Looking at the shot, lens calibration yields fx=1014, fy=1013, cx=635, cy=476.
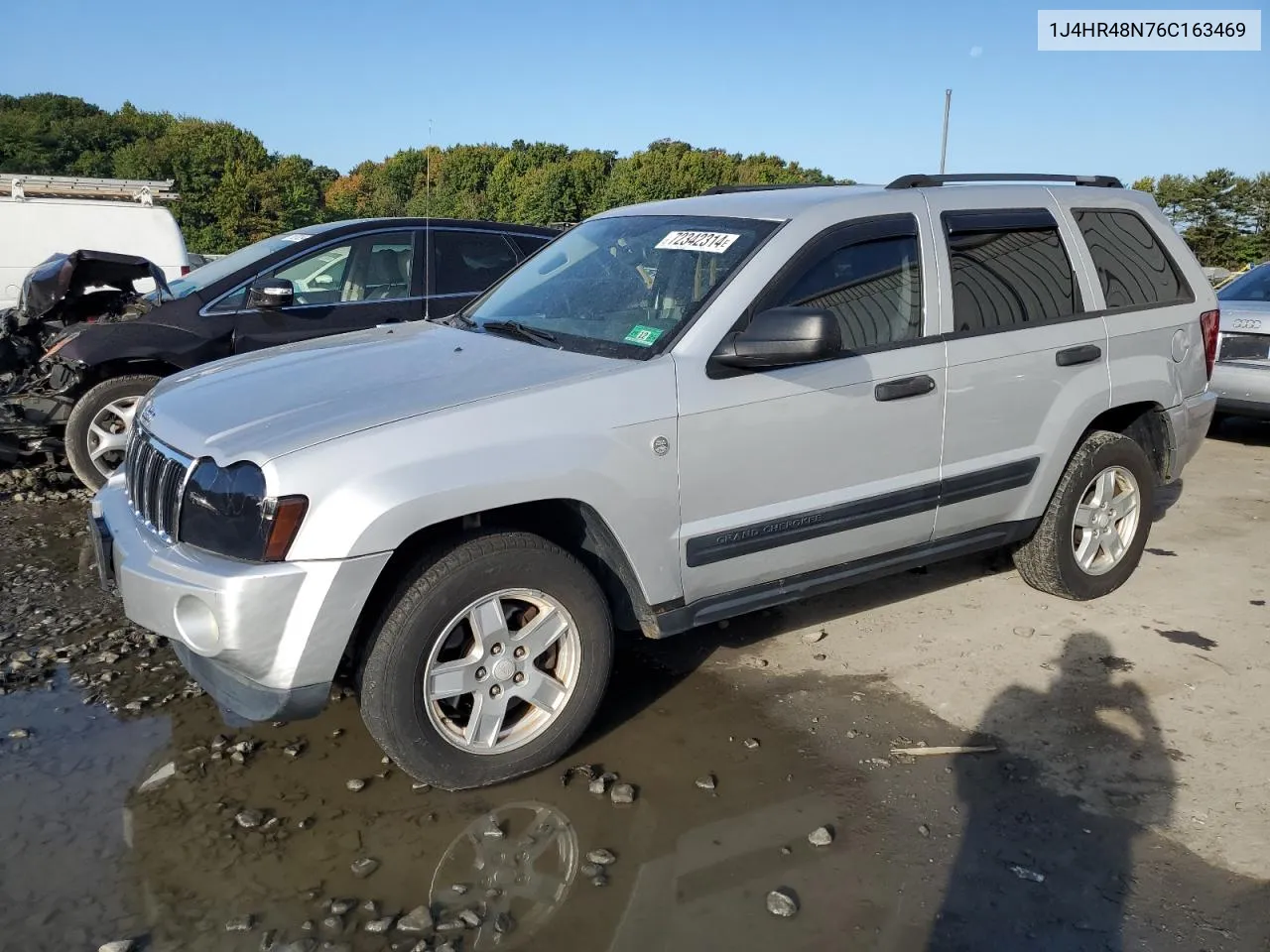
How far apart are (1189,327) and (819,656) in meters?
2.50

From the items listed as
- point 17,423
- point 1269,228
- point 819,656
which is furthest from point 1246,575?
point 1269,228

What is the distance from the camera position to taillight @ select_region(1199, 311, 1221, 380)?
16.4 feet

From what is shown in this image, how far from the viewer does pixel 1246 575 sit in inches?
→ 207

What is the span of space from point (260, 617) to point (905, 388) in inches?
95.5

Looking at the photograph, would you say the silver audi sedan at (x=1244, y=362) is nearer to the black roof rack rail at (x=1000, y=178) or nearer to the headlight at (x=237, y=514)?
the black roof rack rail at (x=1000, y=178)

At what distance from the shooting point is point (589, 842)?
298 cm

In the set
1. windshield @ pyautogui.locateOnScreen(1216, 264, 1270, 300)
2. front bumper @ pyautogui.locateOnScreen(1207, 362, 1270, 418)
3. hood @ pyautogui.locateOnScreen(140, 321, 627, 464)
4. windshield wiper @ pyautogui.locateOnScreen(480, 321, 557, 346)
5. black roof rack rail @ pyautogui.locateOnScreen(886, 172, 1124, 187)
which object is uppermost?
black roof rack rail @ pyautogui.locateOnScreen(886, 172, 1124, 187)

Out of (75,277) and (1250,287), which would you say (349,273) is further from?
(1250,287)

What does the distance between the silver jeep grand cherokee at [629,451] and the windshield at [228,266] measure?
2.84 meters

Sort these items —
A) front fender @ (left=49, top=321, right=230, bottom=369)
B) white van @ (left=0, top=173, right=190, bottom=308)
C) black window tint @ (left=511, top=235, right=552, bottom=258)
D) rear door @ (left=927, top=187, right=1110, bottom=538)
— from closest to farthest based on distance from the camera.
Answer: rear door @ (left=927, top=187, right=1110, bottom=538) → front fender @ (left=49, top=321, right=230, bottom=369) → black window tint @ (left=511, top=235, right=552, bottom=258) → white van @ (left=0, top=173, right=190, bottom=308)

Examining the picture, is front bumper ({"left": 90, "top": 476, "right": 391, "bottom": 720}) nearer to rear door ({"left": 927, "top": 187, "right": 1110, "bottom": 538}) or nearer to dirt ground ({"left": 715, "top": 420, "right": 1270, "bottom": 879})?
dirt ground ({"left": 715, "top": 420, "right": 1270, "bottom": 879})

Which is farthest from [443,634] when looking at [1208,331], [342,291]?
[342,291]

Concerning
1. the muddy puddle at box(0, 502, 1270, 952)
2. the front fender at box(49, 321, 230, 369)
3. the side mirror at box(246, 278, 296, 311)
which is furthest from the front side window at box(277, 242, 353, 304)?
the muddy puddle at box(0, 502, 1270, 952)

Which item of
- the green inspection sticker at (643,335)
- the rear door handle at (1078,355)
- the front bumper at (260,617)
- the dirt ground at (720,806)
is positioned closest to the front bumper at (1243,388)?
the dirt ground at (720,806)
